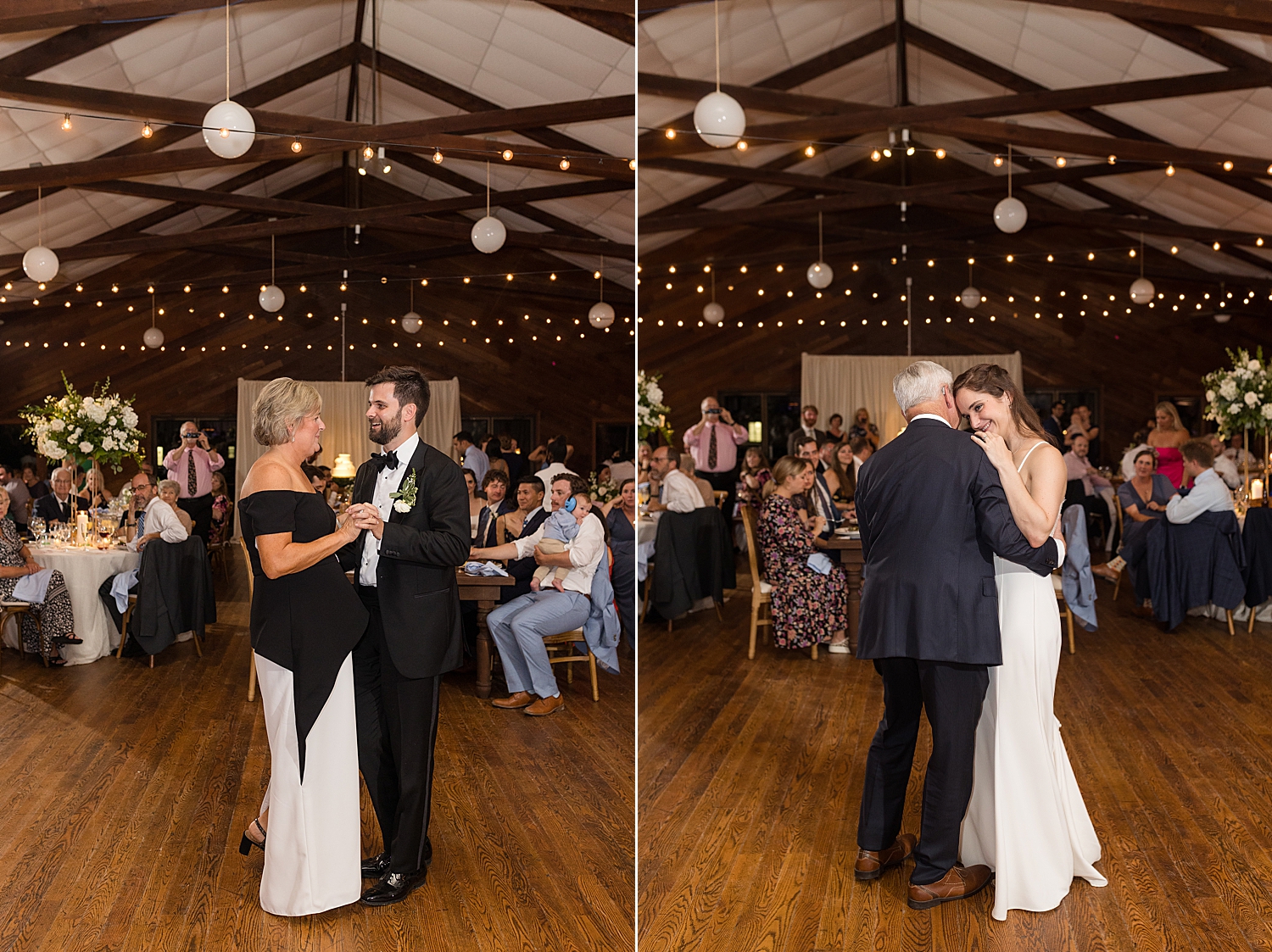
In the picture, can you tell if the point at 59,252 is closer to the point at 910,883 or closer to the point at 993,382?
the point at 993,382

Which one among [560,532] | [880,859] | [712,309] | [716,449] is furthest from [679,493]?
[880,859]

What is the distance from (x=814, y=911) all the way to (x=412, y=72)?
3087 mm

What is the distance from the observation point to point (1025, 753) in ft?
8.00

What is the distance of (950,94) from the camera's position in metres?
6.84

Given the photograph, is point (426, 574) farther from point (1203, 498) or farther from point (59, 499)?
point (1203, 498)

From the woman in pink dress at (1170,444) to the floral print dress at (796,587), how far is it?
2307 millimetres

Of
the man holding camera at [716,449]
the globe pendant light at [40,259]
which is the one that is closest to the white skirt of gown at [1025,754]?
the globe pendant light at [40,259]

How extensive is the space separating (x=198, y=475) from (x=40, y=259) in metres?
0.96

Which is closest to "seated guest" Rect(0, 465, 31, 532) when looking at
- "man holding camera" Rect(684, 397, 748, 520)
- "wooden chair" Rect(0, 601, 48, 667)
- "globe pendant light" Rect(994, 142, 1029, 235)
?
"wooden chair" Rect(0, 601, 48, 667)

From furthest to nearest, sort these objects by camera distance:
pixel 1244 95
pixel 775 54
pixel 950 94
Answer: pixel 950 94, pixel 1244 95, pixel 775 54

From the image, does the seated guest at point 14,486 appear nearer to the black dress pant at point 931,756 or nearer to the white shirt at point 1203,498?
the black dress pant at point 931,756

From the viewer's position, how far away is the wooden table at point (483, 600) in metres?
3.68

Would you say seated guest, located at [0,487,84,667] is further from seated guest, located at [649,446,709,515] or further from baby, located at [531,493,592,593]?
seated guest, located at [649,446,709,515]

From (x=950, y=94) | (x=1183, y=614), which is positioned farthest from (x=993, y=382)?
(x=950, y=94)
